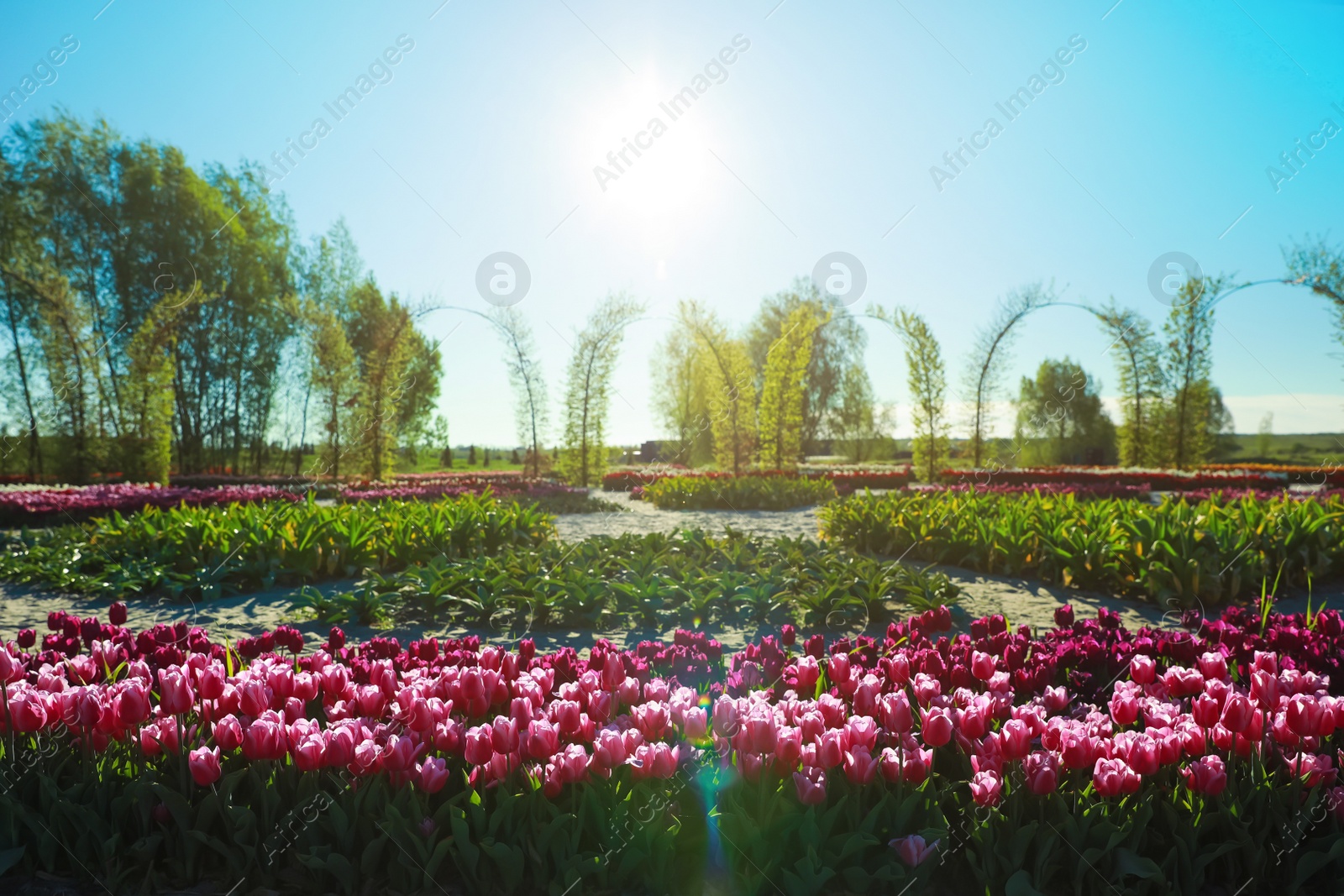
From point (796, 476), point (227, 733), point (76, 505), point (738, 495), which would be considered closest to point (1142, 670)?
point (227, 733)

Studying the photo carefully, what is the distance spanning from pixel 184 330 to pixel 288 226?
6171mm

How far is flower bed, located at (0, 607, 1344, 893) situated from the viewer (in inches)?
68.1

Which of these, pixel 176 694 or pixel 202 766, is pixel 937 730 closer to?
pixel 202 766

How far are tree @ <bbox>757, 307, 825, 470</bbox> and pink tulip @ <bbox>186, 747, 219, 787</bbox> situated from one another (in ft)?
64.3

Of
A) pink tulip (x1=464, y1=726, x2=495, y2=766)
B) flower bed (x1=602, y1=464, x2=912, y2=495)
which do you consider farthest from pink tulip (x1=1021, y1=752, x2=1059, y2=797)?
flower bed (x1=602, y1=464, x2=912, y2=495)

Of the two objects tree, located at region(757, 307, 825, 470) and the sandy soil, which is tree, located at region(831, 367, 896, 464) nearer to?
tree, located at region(757, 307, 825, 470)

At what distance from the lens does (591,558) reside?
6055 millimetres

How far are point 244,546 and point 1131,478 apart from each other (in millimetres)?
16758

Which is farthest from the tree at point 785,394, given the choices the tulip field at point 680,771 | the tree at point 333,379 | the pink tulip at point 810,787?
the pink tulip at point 810,787

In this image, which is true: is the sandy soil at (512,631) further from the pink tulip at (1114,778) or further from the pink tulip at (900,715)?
the pink tulip at (1114,778)

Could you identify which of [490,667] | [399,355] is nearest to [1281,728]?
[490,667]

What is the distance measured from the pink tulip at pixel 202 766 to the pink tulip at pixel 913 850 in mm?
1746

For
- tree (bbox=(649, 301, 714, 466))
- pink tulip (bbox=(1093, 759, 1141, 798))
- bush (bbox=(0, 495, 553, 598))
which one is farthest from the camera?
tree (bbox=(649, 301, 714, 466))

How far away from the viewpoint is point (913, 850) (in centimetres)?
165
